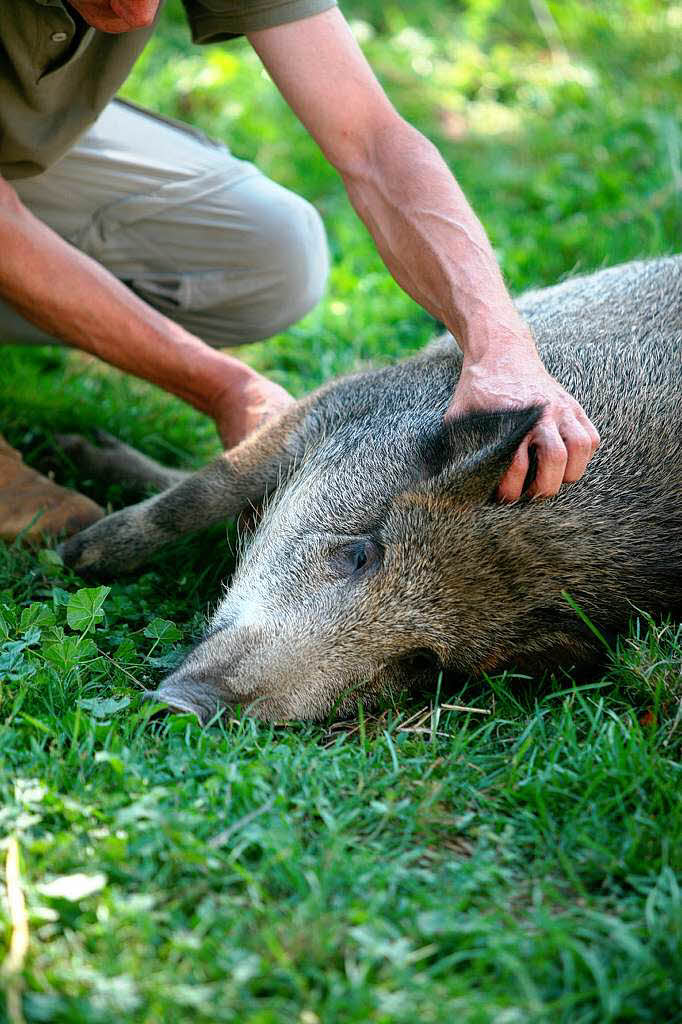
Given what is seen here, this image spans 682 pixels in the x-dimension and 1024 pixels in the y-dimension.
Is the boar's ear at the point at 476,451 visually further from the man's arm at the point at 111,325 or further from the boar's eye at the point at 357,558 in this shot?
the man's arm at the point at 111,325

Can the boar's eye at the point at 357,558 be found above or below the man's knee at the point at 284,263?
below

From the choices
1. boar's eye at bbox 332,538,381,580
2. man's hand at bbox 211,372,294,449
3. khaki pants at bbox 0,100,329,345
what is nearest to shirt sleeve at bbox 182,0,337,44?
khaki pants at bbox 0,100,329,345

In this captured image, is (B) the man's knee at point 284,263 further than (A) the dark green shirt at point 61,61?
Yes

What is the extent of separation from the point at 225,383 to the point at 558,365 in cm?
118

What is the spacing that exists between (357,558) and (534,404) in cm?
69

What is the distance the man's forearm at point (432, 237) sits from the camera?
3275mm

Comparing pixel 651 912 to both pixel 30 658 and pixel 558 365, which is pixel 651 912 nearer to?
pixel 30 658

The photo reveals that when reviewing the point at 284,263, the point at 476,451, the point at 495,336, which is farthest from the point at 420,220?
the point at 284,263

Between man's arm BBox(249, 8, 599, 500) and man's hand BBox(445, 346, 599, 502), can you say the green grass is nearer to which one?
man's hand BBox(445, 346, 599, 502)

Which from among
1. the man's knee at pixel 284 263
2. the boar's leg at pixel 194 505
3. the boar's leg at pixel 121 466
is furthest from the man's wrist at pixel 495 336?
the man's knee at pixel 284 263

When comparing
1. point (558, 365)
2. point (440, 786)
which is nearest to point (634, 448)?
point (558, 365)

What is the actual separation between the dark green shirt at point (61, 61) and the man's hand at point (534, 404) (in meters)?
1.39

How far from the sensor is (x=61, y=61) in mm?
3555

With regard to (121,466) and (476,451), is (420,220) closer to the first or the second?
(476,451)
